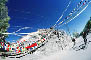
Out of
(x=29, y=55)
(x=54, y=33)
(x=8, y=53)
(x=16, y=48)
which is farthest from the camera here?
(x=54, y=33)

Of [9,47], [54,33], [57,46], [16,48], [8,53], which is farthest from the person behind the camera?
[54,33]

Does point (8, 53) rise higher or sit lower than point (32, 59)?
higher

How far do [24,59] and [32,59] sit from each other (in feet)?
4.71

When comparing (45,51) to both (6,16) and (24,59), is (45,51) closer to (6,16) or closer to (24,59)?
(24,59)

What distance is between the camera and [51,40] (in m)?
18.9

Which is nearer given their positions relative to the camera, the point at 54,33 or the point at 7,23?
the point at 7,23

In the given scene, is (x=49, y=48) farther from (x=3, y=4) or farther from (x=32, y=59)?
(x=3, y=4)

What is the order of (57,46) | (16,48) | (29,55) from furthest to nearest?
(57,46) < (29,55) < (16,48)

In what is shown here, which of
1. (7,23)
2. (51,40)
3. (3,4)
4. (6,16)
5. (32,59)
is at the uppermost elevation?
(3,4)

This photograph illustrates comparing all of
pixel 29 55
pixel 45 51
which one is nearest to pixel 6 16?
pixel 29 55

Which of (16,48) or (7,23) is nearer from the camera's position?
(16,48)

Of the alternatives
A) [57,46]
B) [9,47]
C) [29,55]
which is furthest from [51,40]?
[9,47]

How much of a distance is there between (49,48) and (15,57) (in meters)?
6.88

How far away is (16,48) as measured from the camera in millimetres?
12578
